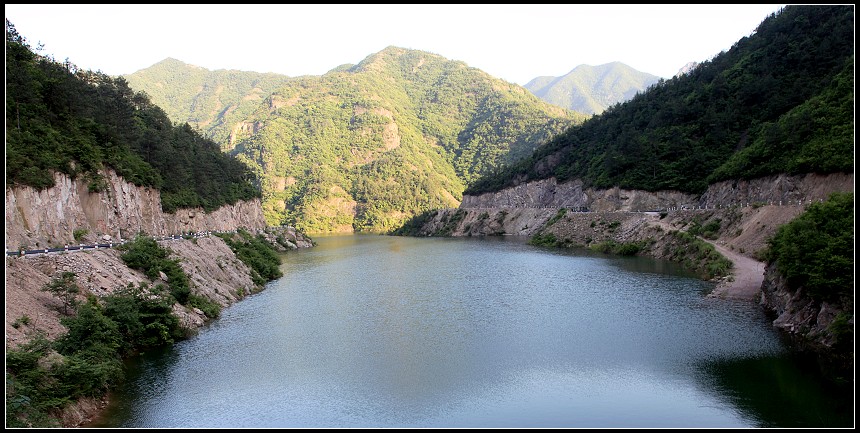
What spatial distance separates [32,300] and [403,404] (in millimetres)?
15710

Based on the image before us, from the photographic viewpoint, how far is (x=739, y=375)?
77.2 ft

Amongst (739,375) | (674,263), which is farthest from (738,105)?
(739,375)

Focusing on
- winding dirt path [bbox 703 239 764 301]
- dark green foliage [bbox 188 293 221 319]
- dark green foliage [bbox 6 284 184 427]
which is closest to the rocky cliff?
dark green foliage [bbox 188 293 221 319]

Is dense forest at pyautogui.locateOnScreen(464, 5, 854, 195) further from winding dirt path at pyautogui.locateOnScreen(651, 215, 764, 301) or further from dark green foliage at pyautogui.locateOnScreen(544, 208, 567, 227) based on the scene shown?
winding dirt path at pyautogui.locateOnScreen(651, 215, 764, 301)

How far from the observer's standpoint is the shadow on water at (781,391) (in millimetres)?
19344

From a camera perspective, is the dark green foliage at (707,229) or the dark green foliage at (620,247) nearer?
the dark green foliage at (707,229)

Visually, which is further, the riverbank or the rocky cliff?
the rocky cliff

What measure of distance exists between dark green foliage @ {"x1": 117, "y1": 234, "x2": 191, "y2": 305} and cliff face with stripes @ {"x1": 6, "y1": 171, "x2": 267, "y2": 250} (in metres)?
5.37

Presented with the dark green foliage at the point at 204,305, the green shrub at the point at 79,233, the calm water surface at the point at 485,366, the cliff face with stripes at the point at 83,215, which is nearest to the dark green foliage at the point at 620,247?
the calm water surface at the point at 485,366

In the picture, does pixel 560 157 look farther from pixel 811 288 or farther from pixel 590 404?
pixel 590 404

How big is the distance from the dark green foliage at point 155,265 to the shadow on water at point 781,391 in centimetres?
2642

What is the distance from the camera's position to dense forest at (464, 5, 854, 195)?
5600cm

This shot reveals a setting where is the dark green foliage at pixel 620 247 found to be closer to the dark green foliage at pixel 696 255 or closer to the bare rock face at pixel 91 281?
the dark green foliage at pixel 696 255

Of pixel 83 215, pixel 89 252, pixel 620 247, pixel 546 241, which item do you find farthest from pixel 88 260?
pixel 546 241
